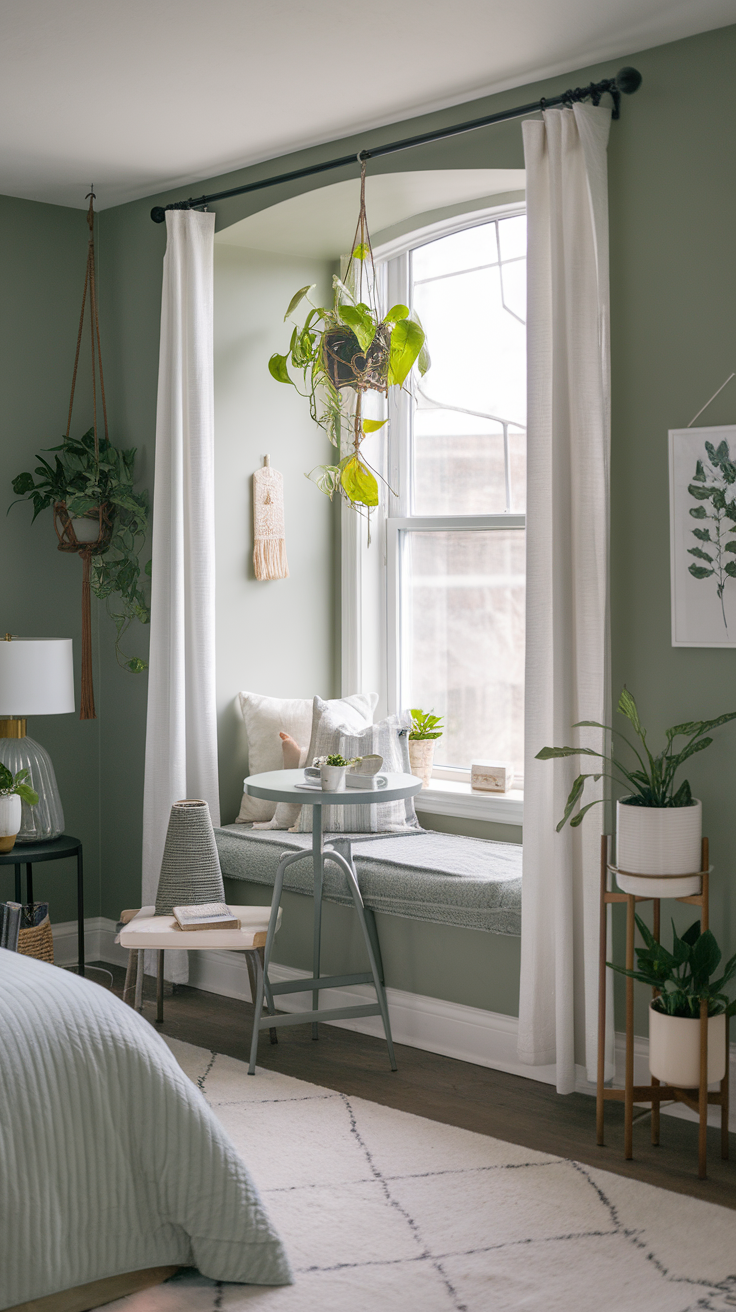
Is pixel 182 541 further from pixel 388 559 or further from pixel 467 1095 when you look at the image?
pixel 467 1095

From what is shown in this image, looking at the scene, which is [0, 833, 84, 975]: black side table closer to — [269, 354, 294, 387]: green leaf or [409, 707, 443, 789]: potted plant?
[409, 707, 443, 789]: potted plant

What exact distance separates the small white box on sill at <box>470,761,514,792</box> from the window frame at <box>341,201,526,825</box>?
0.12m

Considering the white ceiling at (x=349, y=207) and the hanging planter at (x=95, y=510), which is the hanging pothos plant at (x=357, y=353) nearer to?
the white ceiling at (x=349, y=207)

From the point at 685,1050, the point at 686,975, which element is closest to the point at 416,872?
the point at 686,975

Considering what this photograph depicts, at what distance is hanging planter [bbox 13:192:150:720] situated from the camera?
14.6 ft

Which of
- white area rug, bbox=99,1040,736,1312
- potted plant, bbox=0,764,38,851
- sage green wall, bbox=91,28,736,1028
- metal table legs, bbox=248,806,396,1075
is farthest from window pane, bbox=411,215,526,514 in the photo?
white area rug, bbox=99,1040,736,1312

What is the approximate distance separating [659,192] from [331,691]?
2326mm

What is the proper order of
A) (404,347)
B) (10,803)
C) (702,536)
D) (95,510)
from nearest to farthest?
(702,536) < (404,347) < (10,803) < (95,510)

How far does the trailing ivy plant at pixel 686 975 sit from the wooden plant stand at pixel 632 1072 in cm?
3

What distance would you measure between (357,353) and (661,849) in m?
1.92

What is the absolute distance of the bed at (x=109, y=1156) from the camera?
222 cm

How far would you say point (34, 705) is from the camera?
4055 millimetres

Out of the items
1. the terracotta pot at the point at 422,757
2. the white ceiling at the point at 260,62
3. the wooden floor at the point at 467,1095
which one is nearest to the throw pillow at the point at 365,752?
the terracotta pot at the point at 422,757

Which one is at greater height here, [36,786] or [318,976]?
[36,786]
